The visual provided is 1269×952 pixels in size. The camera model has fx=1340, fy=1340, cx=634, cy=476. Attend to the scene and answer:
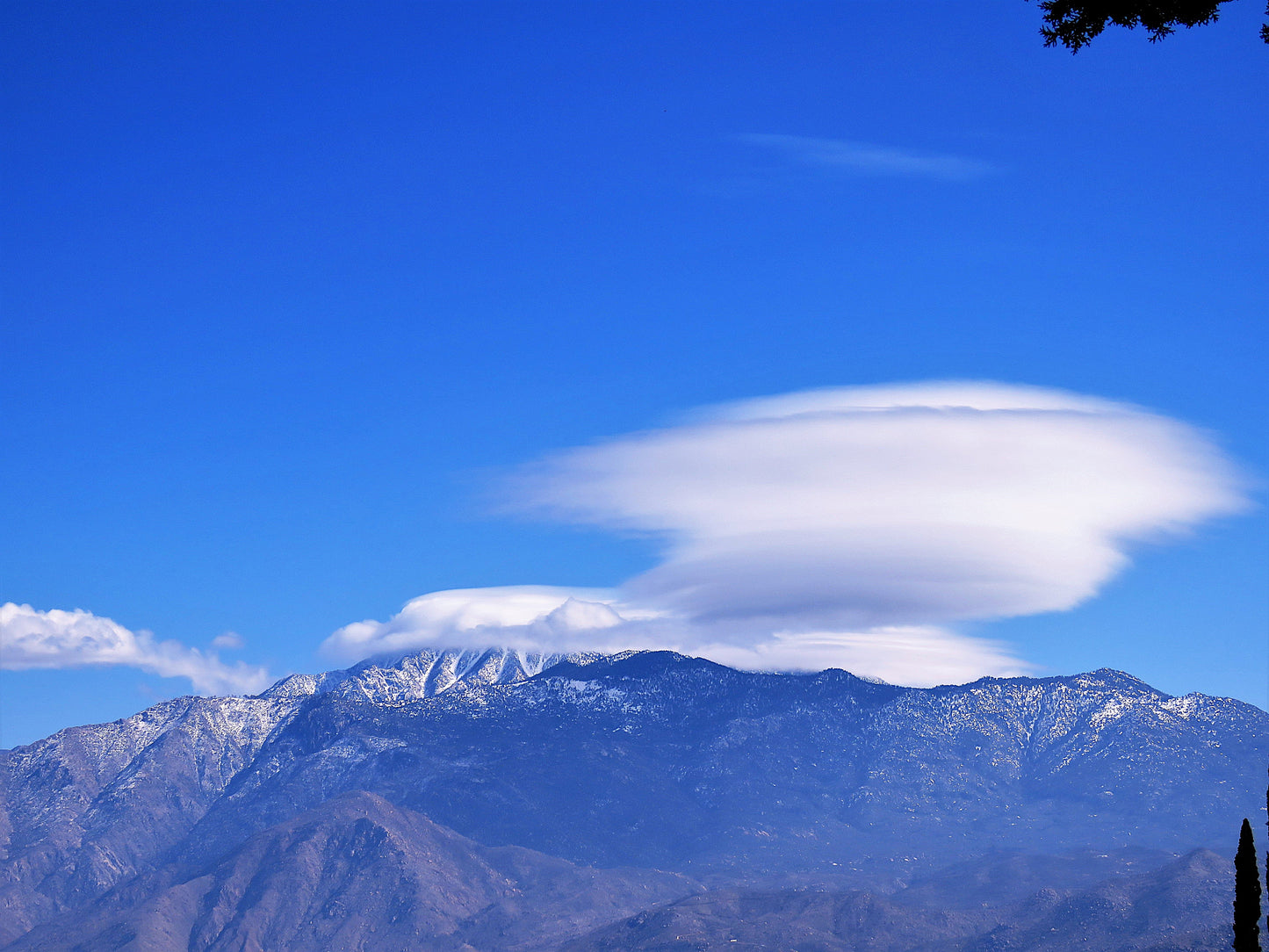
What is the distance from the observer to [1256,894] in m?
111

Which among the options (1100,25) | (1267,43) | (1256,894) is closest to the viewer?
(1267,43)

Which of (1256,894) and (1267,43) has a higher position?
(1267,43)

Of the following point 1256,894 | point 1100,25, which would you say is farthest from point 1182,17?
point 1256,894

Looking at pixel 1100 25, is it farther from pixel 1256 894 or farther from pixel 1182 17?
pixel 1256 894

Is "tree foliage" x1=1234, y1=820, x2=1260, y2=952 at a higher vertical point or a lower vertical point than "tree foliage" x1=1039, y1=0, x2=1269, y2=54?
lower

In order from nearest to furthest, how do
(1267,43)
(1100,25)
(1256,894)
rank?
(1267,43) < (1100,25) < (1256,894)

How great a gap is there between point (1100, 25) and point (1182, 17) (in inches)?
99.3

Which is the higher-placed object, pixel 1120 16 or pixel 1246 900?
pixel 1120 16

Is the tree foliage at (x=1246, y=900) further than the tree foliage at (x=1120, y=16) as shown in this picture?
Yes

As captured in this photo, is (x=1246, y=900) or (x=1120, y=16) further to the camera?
(x=1246, y=900)

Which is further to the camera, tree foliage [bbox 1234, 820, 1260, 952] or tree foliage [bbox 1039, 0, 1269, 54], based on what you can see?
tree foliage [bbox 1234, 820, 1260, 952]

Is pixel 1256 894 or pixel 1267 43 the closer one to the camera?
pixel 1267 43

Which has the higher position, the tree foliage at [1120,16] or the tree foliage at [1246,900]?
the tree foliage at [1120,16]

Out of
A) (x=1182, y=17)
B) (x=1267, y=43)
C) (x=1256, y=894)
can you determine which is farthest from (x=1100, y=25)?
(x=1256, y=894)
